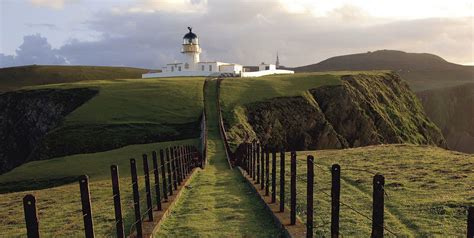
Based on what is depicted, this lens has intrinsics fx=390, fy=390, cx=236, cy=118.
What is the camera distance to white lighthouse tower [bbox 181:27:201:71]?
9139 centimetres

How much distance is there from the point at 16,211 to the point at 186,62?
7961 centimetres

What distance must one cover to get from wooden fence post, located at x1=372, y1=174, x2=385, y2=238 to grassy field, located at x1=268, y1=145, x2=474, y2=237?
3.31 meters

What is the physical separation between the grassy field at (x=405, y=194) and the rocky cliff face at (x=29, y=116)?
3960cm

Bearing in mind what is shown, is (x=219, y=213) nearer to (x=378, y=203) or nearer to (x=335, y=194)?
(x=335, y=194)

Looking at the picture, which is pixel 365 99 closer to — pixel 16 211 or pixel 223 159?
pixel 223 159

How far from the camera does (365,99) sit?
57.8 metres

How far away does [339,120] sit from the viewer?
173 feet

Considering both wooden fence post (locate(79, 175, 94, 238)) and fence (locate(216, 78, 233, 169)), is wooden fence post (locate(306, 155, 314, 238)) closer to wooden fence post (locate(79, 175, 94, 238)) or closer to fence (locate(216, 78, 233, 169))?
wooden fence post (locate(79, 175, 94, 238))

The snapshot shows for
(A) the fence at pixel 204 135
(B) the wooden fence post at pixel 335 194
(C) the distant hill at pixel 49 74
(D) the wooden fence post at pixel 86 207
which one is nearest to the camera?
(D) the wooden fence post at pixel 86 207

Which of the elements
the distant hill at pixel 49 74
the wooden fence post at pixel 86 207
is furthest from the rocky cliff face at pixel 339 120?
the distant hill at pixel 49 74

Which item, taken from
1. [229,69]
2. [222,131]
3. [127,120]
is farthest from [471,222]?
[229,69]

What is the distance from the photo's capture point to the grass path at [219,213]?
9469 mm

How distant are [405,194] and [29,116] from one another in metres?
52.4

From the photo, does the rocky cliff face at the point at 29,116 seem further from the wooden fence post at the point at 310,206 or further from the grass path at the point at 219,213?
the wooden fence post at the point at 310,206
